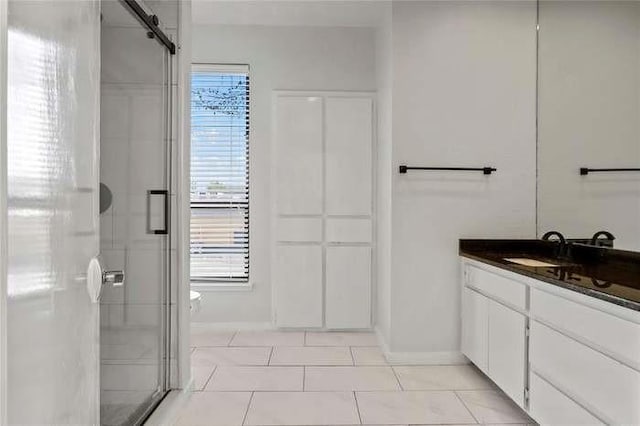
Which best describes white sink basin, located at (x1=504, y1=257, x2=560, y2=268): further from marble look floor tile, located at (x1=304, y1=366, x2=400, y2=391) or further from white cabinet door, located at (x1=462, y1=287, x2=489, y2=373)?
marble look floor tile, located at (x1=304, y1=366, x2=400, y2=391)

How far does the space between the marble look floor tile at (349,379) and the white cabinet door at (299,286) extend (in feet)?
2.72

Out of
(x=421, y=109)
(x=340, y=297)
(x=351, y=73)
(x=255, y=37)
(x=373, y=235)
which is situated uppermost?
(x=255, y=37)

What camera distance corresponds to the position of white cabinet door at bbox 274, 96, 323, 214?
365 centimetres

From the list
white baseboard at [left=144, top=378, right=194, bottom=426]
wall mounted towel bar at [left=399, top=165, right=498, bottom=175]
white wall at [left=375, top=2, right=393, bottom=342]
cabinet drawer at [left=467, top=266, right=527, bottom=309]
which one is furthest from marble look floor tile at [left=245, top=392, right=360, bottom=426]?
wall mounted towel bar at [left=399, top=165, right=498, bottom=175]

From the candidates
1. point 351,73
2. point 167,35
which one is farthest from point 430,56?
point 167,35

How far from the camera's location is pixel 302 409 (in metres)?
2.29

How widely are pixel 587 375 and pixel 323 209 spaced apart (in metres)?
2.39

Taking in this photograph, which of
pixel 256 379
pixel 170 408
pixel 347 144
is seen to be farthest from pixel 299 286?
pixel 170 408

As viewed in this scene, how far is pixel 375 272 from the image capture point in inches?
145

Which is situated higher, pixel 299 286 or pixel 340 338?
pixel 299 286

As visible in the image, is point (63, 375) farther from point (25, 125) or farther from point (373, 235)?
point (373, 235)

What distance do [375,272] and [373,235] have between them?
330 millimetres

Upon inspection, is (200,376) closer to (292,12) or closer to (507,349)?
(507,349)

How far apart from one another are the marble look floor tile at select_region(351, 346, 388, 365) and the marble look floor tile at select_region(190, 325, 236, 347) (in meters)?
1.06
